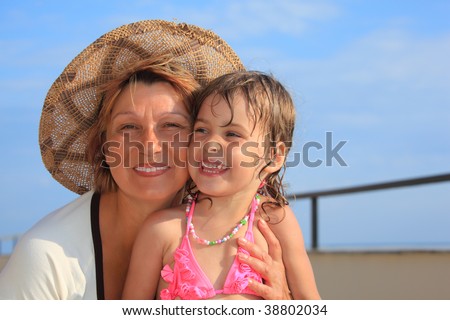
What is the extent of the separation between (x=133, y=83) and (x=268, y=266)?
1052 mm

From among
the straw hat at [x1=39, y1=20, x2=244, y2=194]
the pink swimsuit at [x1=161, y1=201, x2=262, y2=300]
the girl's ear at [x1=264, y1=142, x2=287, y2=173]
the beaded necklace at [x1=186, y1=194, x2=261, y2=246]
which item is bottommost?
the pink swimsuit at [x1=161, y1=201, x2=262, y2=300]

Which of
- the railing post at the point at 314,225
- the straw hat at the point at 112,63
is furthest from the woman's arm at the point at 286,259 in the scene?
the railing post at the point at 314,225

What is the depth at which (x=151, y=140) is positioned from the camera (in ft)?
8.95

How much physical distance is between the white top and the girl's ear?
896 mm

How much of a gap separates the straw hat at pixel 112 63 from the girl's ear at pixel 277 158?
20.4 inches

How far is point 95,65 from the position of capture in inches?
121

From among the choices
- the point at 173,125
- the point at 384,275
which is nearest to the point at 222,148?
the point at 173,125

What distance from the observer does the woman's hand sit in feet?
8.71

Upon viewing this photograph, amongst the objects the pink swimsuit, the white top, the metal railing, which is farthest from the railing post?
the white top

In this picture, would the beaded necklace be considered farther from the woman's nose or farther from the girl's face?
the woman's nose

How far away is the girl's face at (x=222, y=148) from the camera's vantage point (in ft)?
8.73

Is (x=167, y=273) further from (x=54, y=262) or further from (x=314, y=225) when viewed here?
(x=314, y=225)

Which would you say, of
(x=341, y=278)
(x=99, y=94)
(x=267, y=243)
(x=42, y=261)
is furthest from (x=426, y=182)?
(x=42, y=261)
